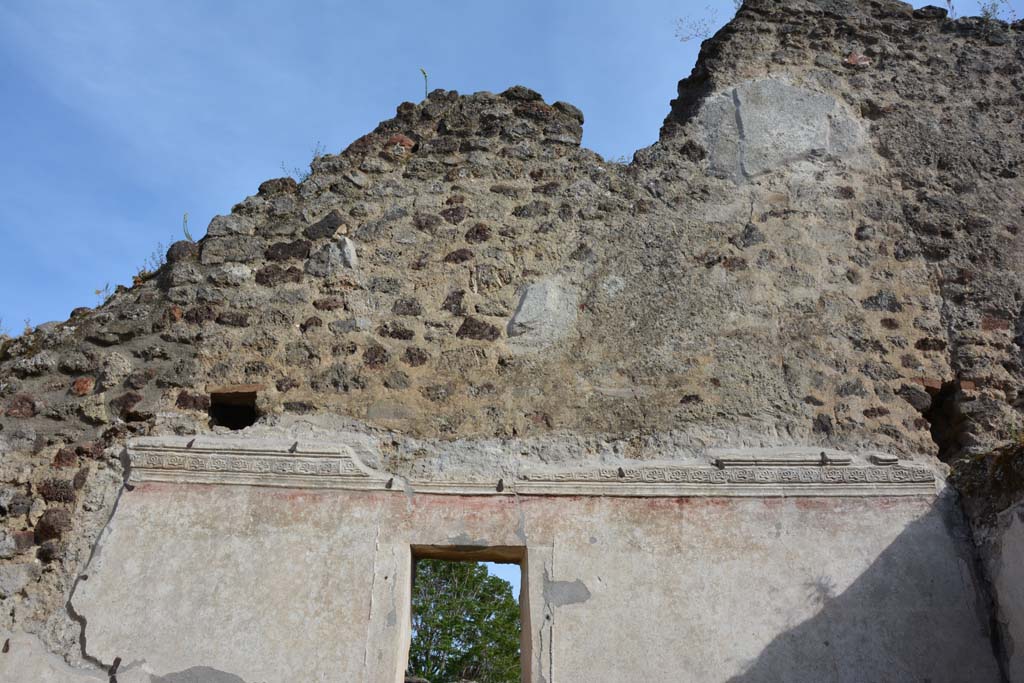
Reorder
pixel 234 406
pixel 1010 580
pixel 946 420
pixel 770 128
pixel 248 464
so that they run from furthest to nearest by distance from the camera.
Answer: pixel 770 128 < pixel 946 420 < pixel 234 406 < pixel 248 464 < pixel 1010 580

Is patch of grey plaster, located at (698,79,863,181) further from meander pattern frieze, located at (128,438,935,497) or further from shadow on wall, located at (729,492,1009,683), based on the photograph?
shadow on wall, located at (729,492,1009,683)

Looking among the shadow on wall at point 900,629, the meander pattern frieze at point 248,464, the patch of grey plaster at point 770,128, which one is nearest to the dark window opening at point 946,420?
the shadow on wall at point 900,629

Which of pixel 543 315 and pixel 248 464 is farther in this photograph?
pixel 543 315

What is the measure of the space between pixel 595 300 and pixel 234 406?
6.14ft

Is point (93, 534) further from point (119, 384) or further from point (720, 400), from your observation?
point (720, 400)

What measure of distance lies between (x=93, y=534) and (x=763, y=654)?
285cm

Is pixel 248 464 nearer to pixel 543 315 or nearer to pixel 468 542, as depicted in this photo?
pixel 468 542

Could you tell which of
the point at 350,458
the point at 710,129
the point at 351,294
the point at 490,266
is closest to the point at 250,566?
the point at 350,458

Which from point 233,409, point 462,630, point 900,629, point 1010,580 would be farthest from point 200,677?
point 462,630

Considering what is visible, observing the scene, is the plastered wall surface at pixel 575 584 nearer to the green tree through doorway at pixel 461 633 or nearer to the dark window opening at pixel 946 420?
the dark window opening at pixel 946 420

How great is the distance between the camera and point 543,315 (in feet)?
16.1

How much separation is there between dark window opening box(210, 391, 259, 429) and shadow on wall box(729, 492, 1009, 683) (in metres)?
2.49

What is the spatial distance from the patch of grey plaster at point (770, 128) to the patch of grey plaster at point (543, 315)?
3.98 feet

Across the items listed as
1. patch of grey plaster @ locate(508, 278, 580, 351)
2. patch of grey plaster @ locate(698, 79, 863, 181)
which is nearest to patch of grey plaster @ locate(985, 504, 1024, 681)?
patch of grey plaster @ locate(508, 278, 580, 351)
